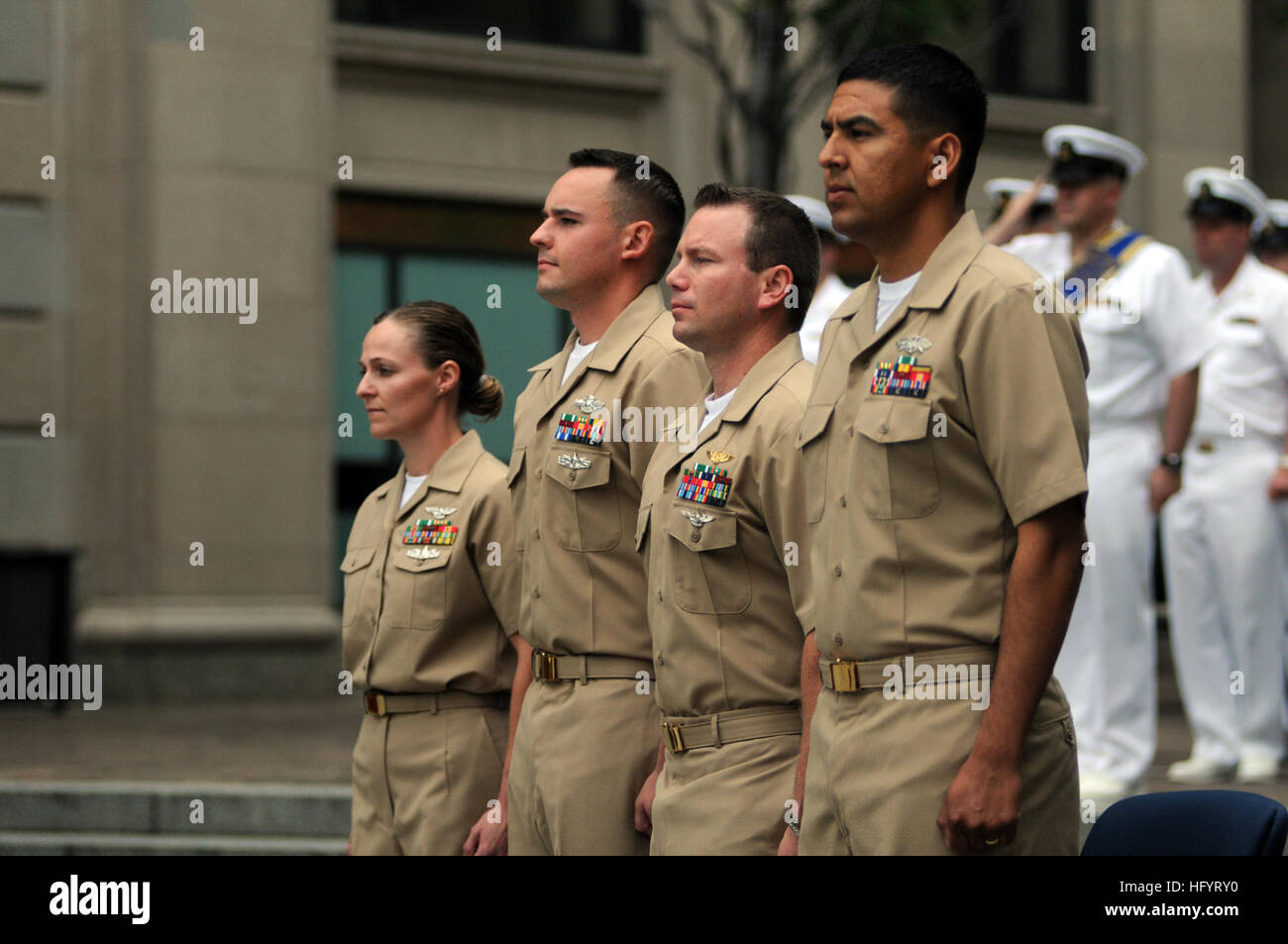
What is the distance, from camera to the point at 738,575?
12.1ft

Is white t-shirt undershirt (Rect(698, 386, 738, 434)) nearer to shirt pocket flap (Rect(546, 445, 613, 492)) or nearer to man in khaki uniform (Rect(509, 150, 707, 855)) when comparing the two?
man in khaki uniform (Rect(509, 150, 707, 855))

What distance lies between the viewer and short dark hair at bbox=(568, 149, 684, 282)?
4.25 m

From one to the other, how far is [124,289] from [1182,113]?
848cm

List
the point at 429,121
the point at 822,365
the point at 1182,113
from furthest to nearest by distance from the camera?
1. the point at 1182,113
2. the point at 429,121
3. the point at 822,365

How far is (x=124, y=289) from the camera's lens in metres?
12.2

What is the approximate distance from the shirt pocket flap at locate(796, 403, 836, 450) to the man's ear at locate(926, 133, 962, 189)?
44 cm

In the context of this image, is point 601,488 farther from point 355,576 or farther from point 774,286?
point 355,576

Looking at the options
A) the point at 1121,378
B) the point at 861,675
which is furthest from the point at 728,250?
the point at 1121,378

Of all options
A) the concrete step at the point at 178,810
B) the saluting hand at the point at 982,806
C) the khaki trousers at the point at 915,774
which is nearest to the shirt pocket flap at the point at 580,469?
the khaki trousers at the point at 915,774

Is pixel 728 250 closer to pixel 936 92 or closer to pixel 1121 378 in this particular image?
pixel 936 92

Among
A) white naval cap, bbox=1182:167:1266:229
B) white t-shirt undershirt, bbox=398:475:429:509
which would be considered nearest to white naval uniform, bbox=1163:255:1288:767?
white naval cap, bbox=1182:167:1266:229

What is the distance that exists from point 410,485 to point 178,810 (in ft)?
10.4

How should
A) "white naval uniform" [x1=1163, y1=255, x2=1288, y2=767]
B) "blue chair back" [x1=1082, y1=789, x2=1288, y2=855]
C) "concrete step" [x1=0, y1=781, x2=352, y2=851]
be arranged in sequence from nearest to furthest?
"blue chair back" [x1=1082, y1=789, x2=1288, y2=855], "concrete step" [x1=0, y1=781, x2=352, y2=851], "white naval uniform" [x1=1163, y1=255, x2=1288, y2=767]

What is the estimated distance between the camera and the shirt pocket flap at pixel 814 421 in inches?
133
